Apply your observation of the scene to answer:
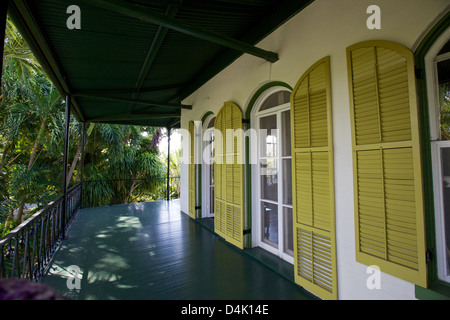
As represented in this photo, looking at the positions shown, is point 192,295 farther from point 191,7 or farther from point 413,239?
point 191,7

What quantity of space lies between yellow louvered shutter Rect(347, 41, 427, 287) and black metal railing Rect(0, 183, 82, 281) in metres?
2.99

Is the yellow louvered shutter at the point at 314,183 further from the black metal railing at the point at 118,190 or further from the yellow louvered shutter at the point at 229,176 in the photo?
the black metal railing at the point at 118,190

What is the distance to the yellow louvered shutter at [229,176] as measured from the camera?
11.2ft

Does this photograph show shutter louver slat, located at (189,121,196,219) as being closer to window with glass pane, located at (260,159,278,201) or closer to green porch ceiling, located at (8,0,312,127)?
green porch ceiling, located at (8,0,312,127)

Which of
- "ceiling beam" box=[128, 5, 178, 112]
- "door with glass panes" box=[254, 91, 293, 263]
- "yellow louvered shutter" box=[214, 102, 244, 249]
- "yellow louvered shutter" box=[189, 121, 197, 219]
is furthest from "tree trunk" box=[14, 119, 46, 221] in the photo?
"door with glass panes" box=[254, 91, 293, 263]

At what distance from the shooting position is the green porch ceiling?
212 centimetres

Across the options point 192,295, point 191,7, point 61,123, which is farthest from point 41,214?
point 61,123

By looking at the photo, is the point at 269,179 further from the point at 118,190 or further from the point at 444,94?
the point at 118,190

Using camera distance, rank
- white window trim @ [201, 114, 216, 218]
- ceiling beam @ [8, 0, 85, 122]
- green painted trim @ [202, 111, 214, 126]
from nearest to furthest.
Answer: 1. ceiling beam @ [8, 0, 85, 122]
2. green painted trim @ [202, 111, 214, 126]
3. white window trim @ [201, 114, 216, 218]

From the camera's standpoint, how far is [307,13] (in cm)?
237

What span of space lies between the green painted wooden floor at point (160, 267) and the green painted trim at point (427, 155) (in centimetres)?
108

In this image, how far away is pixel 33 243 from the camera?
8.50 feet

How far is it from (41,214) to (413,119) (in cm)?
399
